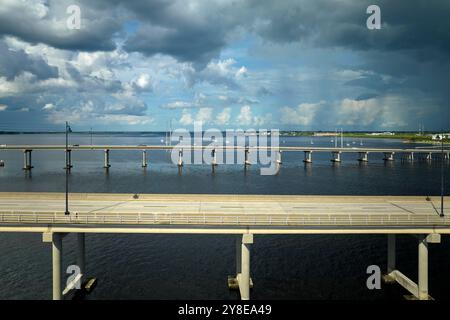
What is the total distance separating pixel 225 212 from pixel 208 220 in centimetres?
535

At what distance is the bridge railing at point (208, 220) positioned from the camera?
33500mm

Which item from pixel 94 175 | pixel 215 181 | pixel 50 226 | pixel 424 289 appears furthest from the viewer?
pixel 94 175

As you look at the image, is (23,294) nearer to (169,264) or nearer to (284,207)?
(169,264)

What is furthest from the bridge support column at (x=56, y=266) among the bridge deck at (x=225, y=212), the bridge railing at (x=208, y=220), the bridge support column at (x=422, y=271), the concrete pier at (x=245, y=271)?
the bridge support column at (x=422, y=271)

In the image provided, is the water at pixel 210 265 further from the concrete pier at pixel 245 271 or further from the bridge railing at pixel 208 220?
the bridge railing at pixel 208 220

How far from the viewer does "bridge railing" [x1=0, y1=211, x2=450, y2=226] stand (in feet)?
110

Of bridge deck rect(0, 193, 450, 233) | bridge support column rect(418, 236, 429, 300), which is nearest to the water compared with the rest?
bridge support column rect(418, 236, 429, 300)

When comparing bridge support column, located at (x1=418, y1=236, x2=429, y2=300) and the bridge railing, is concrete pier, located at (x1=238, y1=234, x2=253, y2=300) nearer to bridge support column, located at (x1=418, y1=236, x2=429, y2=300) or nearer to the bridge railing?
the bridge railing

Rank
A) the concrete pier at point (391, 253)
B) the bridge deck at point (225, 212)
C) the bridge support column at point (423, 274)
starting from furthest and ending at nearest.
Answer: the concrete pier at point (391, 253) → the bridge support column at point (423, 274) → the bridge deck at point (225, 212)

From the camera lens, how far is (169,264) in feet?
147

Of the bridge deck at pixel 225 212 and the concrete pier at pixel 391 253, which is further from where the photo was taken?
the concrete pier at pixel 391 253
